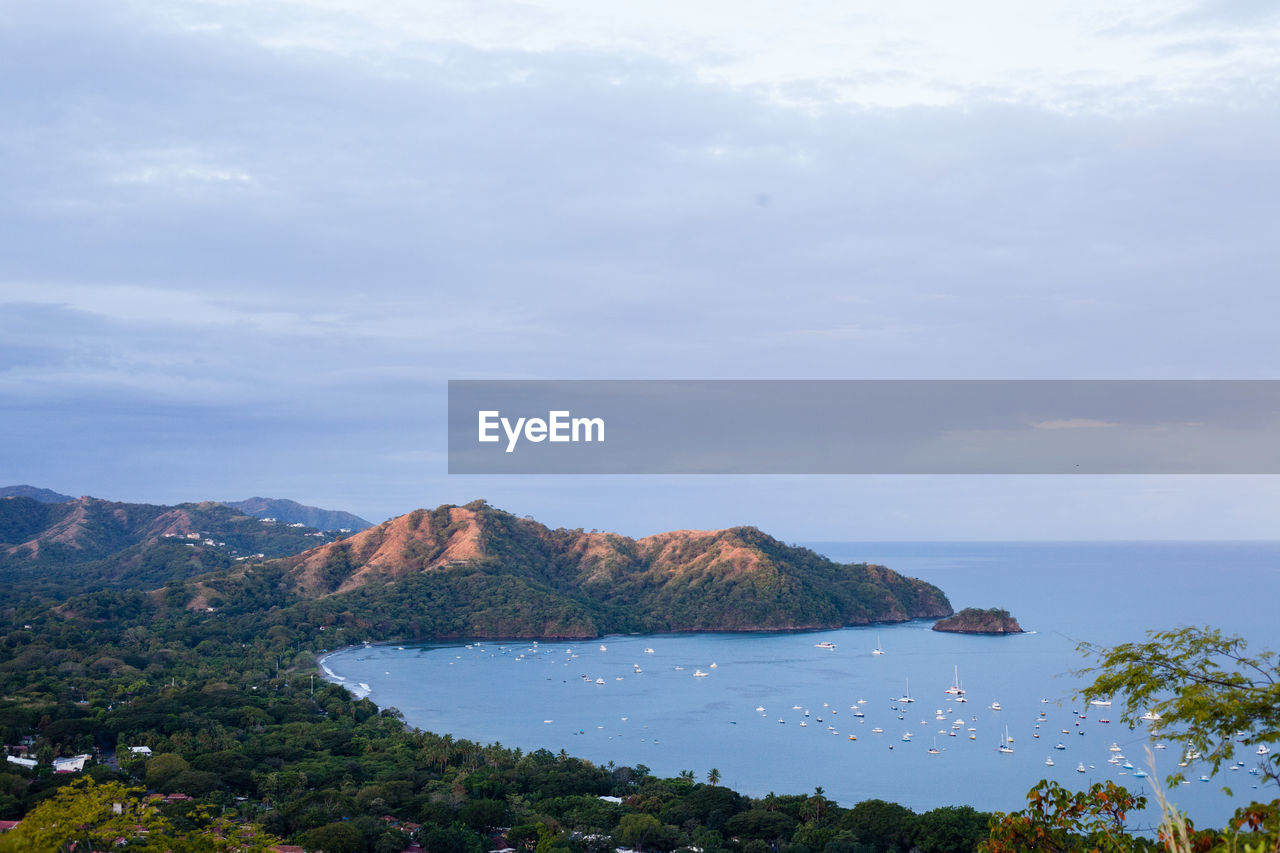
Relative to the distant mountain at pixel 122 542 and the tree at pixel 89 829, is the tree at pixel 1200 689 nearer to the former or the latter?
the tree at pixel 89 829

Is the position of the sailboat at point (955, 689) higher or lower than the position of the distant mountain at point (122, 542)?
lower

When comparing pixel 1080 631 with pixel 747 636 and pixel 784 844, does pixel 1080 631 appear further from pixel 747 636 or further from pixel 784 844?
pixel 784 844

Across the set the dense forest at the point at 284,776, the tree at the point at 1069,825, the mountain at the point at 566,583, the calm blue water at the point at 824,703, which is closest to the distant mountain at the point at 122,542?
the mountain at the point at 566,583

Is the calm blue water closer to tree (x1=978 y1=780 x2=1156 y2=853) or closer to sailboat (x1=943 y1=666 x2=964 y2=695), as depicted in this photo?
sailboat (x1=943 y1=666 x2=964 y2=695)

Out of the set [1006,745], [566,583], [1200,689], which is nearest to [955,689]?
[1006,745]

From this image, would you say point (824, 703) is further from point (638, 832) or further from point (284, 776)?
point (284, 776)

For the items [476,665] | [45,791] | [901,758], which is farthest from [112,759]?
[476,665]

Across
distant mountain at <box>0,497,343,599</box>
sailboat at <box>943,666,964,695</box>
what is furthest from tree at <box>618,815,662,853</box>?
distant mountain at <box>0,497,343,599</box>

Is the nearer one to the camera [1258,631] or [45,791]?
[45,791]
